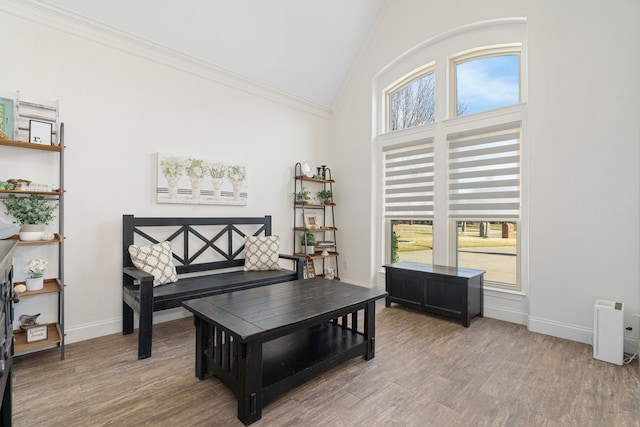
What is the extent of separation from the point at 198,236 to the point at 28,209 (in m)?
1.51

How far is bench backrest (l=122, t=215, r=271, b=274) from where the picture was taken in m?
3.25

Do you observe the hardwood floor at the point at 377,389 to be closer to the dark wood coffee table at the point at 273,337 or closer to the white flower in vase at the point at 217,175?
the dark wood coffee table at the point at 273,337

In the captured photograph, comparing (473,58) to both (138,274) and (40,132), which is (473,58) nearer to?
(138,274)

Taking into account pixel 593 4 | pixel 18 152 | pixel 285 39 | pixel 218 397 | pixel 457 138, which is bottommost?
pixel 218 397

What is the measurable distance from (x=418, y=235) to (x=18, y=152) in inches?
176

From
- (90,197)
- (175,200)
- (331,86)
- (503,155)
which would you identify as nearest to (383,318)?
(503,155)

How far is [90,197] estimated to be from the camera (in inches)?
118

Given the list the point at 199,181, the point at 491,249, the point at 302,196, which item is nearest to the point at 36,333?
the point at 199,181

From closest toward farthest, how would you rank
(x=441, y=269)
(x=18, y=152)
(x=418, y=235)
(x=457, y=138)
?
1. (x=18, y=152)
2. (x=441, y=269)
3. (x=457, y=138)
4. (x=418, y=235)

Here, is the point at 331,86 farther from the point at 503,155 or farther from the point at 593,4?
the point at 593,4

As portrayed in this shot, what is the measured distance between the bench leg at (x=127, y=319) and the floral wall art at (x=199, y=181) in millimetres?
1135

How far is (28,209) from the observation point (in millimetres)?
2539

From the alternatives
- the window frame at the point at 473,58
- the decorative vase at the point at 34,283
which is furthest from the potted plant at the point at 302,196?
the decorative vase at the point at 34,283

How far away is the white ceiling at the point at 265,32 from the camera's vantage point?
10.3 feet
